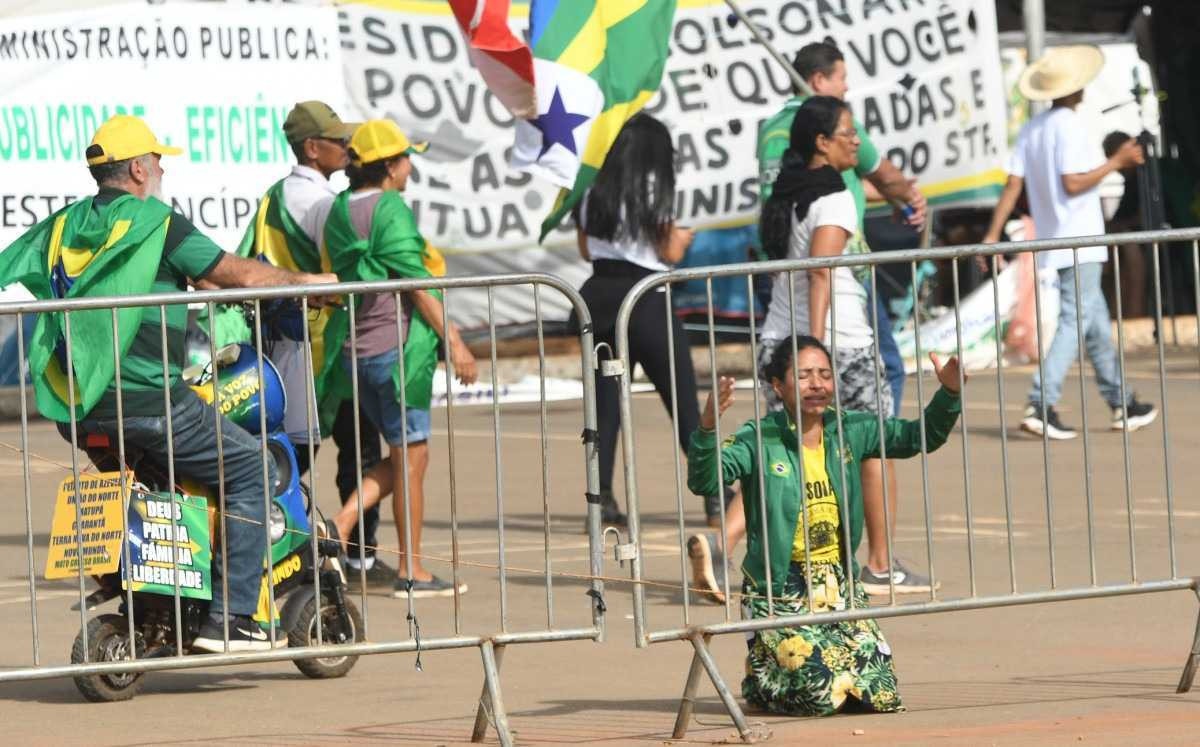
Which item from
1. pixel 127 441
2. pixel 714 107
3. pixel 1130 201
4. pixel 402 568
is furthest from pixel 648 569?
pixel 1130 201

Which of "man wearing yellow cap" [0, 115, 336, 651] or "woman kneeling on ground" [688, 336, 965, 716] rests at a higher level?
"man wearing yellow cap" [0, 115, 336, 651]

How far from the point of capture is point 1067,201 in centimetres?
1254

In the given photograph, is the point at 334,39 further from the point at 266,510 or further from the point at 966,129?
the point at 266,510

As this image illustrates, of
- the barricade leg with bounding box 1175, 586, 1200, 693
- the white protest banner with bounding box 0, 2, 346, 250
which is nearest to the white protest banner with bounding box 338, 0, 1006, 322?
the white protest banner with bounding box 0, 2, 346, 250

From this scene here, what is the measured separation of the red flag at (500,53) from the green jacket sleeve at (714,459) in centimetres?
409

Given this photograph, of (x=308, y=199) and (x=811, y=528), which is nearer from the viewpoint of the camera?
(x=811, y=528)

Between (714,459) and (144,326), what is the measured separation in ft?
5.53

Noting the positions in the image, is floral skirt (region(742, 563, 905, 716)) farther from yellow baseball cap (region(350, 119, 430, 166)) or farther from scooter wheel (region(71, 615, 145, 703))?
yellow baseball cap (region(350, 119, 430, 166))

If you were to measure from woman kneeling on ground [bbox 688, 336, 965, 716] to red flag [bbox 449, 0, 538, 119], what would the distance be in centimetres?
396

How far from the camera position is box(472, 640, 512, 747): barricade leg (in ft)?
19.4

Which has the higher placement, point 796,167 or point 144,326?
point 796,167

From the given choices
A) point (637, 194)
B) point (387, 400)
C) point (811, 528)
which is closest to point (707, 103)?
point (637, 194)

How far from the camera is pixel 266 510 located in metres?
6.36

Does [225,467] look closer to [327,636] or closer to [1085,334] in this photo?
[327,636]
